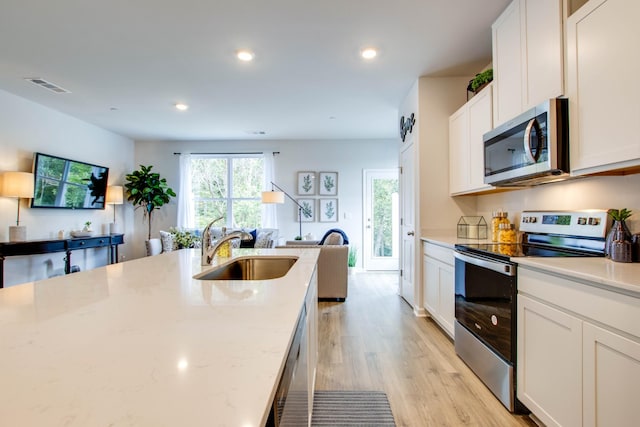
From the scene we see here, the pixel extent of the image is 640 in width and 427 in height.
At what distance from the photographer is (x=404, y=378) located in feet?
7.24

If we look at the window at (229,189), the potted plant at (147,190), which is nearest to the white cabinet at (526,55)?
the window at (229,189)

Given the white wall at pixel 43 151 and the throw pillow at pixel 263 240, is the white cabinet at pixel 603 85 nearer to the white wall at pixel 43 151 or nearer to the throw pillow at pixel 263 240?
the throw pillow at pixel 263 240

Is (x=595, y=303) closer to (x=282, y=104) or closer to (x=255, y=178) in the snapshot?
(x=282, y=104)

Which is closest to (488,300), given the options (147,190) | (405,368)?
(405,368)

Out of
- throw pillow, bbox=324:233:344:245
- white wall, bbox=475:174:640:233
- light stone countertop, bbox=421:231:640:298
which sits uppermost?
white wall, bbox=475:174:640:233

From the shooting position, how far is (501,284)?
1.86 metres

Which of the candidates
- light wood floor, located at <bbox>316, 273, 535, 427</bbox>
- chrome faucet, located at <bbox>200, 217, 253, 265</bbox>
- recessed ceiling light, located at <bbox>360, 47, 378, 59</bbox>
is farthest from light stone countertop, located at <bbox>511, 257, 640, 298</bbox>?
recessed ceiling light, located at <bbox>360, 47, 378, 59</bbox>

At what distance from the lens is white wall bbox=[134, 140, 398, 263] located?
6.43m

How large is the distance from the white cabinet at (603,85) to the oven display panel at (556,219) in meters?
0.40

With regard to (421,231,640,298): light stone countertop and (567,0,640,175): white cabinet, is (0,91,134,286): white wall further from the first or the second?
(567,0,640,175): white cabinet

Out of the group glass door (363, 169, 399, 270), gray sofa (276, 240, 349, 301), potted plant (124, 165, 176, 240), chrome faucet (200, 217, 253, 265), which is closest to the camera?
chrome faucet (200, 217, 253, 265)

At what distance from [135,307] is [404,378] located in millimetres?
1900

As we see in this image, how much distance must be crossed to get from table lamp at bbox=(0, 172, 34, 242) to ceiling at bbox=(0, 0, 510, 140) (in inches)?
40.3

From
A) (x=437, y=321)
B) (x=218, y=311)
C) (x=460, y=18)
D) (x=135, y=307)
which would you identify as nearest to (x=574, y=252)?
(x=437, y=321)
